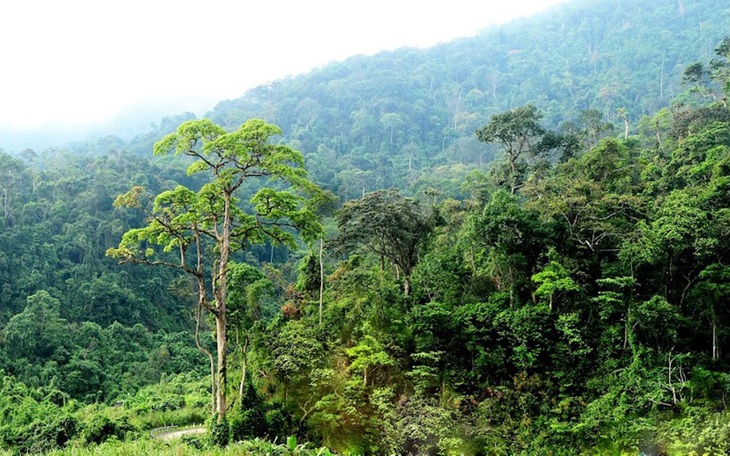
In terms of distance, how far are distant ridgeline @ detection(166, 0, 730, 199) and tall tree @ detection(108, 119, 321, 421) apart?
114 ft

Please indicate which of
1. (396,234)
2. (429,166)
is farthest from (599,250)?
(429,166)

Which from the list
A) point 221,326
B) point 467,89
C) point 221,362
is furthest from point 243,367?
point 467,89

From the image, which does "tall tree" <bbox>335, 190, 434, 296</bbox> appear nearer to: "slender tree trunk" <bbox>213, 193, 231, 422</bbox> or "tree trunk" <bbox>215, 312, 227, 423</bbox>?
"slender tree trunk" <bbox>213, 193, 231, 422</bbox>

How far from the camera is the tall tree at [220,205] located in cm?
1080

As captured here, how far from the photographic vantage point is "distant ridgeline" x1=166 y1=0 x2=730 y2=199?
59.3 m

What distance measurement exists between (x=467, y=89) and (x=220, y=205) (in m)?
77.4

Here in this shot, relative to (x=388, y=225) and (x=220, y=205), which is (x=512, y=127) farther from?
(x=220, y=205)

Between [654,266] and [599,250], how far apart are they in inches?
54.7

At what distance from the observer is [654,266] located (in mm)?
12742

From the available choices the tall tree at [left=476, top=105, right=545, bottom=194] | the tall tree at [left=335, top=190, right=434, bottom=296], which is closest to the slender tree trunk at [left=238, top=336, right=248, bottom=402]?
the tall tree at [left=335, top=190, right=434, bottom=296]

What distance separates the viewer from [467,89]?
83000 mm

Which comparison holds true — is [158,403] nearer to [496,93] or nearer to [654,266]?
[654,266]

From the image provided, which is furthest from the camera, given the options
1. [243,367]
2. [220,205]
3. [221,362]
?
[243,367]

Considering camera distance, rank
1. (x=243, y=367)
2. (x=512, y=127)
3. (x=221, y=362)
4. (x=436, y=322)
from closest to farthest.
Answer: (x=221, y=362) → (x=243, y=367) → (x=436, y=322) → (x=512, y=127)
